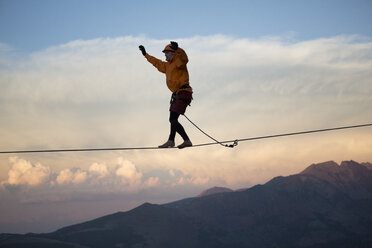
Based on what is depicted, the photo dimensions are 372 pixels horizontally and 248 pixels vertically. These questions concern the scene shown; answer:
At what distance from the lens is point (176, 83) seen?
10.6 m

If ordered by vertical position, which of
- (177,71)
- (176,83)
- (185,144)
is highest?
(177,71)

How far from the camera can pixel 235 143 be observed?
37.5 feet

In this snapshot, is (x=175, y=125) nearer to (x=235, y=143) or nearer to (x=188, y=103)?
(x=188, y=103)

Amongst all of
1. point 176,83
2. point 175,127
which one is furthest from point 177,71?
point 175,127

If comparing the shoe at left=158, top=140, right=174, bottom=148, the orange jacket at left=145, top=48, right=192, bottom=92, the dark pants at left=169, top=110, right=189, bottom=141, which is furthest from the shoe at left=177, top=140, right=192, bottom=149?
the orange jacket at left=145, top=48, right=192, bottom=92

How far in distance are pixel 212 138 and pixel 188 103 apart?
5.00 ft

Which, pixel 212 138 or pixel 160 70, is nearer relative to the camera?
pixel 160 70

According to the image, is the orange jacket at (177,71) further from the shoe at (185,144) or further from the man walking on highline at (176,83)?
the shoe at (185,144)

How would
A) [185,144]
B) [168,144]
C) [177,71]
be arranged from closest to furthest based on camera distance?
1. [177,71]
2. [185,144]
3. [168,144]

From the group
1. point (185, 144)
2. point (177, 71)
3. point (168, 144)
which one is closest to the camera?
point (177, 71)

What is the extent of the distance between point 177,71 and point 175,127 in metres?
1.53

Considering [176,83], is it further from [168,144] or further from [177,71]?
[168,144]

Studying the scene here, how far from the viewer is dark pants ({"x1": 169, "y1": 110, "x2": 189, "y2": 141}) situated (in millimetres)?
10875

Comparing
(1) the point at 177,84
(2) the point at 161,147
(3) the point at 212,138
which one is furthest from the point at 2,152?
(3) the point at 212,138
